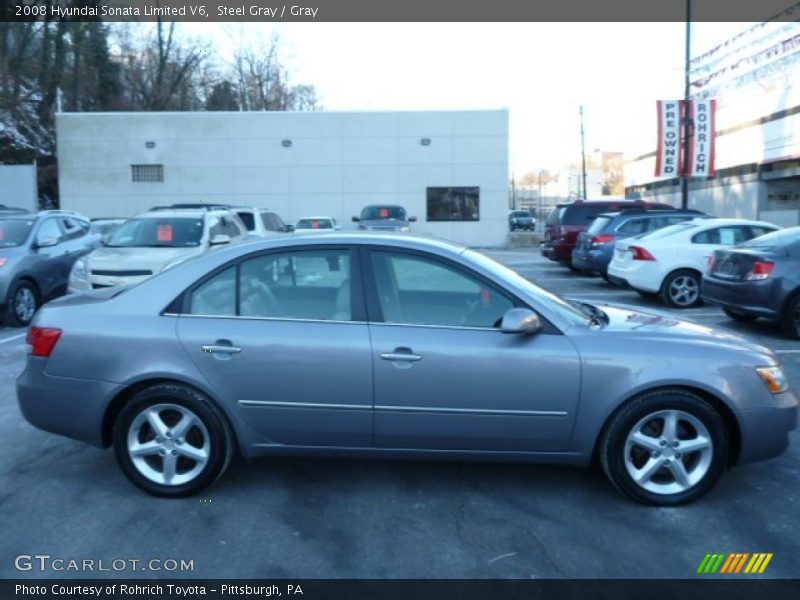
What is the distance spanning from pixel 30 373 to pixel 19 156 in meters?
35.1

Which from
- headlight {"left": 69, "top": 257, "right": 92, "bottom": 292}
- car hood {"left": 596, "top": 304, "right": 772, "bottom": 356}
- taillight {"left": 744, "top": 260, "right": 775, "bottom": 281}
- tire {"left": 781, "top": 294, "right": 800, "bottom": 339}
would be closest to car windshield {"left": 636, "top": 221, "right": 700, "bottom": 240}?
taillight {"left": 744, "top": 260, "right": 775, "bottom": 281}

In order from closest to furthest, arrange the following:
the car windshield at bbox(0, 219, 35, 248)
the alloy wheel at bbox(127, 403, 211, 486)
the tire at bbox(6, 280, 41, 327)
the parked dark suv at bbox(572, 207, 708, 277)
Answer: the alloy wheel at bbox(127, 403, 211, 486), the tire at bbox(6, 280, 41, 327), the car windshield at bbox(0, 219, 35, 248), the parked dark suv at bbox(572, 207, 708, 277)

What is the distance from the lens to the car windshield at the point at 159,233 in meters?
10.8

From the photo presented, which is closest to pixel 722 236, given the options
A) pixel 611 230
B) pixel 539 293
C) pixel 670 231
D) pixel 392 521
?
pixel 670 231

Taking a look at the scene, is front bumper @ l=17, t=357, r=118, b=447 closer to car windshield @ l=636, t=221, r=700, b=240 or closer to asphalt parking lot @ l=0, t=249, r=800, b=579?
asphalt parking lot @ l=0, t=249, r=800, b=579

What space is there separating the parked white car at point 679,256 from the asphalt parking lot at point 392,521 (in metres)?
7.20

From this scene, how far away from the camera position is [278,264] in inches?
177

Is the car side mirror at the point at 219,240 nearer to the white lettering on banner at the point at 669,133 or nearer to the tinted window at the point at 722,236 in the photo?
the tinted window at the point at 722,236

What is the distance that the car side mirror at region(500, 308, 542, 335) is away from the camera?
13.5 ft

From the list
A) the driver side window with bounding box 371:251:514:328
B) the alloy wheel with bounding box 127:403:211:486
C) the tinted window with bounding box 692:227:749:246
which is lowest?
the alloy wheel with bounding box 127:403:211:486

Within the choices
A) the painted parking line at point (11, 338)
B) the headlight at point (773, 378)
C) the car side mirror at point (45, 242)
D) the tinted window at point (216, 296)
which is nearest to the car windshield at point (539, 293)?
the headlight at point (773, 378)

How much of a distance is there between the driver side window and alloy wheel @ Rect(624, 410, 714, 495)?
1028 millimetres

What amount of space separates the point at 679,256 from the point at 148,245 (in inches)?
321

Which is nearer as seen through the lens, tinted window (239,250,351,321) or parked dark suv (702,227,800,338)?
tinted window (239,250,351,321)
